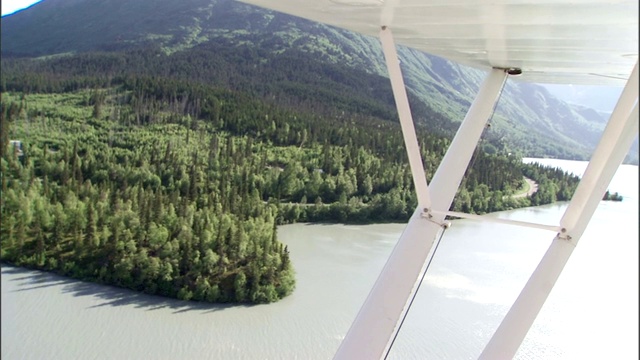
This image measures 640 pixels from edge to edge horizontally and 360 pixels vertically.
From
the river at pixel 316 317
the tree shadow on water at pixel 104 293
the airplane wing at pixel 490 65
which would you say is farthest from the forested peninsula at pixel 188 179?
the airplane wing at pixel 490 65

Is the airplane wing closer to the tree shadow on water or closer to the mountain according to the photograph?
the mountain

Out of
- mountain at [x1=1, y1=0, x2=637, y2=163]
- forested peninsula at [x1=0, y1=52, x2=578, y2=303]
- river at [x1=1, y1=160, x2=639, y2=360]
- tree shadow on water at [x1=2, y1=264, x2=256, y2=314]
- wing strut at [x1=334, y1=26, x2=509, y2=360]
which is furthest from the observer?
mountain at [x1=1, y1=0, x2=637, y2=163]

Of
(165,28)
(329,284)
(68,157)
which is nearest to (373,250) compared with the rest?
(329,284)

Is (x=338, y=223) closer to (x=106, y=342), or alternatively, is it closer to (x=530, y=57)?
(x=106, y=342)

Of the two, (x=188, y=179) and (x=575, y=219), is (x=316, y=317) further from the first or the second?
(x=575, y=219)

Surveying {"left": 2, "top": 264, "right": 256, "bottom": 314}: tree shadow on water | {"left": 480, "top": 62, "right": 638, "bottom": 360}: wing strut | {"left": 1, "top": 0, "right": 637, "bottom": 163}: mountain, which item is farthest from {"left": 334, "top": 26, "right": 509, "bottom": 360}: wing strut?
{"left": 2, "top": 264, "right": 256, "bottom": 314}: tree shadow on water
